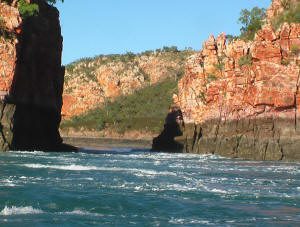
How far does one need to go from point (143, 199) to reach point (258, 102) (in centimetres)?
4658

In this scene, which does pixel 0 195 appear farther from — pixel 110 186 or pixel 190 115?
pixel 190 115

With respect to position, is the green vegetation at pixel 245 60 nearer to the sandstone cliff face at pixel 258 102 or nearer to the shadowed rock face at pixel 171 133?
the sandstone cliff face at pixel 258 102

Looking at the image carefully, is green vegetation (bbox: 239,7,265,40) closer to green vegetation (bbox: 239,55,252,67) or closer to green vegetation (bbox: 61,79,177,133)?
green vegetation (bbox: 239,55,252,67)

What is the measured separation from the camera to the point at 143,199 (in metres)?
27.5

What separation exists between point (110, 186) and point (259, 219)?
11.5m

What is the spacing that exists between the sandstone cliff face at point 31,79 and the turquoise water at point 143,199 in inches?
1351

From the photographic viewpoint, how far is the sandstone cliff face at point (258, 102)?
67.4 metres

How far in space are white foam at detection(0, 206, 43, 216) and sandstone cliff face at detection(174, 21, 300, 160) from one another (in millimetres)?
45179

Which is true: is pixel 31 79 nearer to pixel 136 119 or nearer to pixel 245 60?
pixel 245 60

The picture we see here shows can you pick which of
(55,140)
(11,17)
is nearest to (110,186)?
(11,17)

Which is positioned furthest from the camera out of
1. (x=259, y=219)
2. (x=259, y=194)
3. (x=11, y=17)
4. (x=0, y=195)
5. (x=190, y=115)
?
(x=190, y=115)

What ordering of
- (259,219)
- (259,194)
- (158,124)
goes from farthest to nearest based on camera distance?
(158,124) < (259,194) < (259,219)

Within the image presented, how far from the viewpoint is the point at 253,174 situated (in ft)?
146

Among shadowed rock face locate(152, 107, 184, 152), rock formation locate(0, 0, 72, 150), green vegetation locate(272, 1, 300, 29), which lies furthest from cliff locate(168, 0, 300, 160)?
→ rock formation locate(0, 0, 72, 150)
